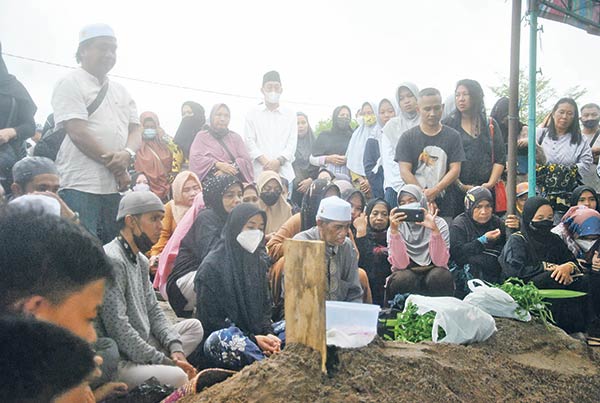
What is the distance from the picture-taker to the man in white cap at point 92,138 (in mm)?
4516

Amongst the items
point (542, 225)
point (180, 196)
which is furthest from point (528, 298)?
point (180, 196)

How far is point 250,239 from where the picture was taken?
4.56m

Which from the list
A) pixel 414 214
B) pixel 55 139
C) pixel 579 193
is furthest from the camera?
pixel 579 193

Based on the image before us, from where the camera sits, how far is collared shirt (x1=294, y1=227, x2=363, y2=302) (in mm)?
4957

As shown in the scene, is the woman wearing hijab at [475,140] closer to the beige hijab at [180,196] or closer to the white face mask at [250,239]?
the white face mask at [250,239]

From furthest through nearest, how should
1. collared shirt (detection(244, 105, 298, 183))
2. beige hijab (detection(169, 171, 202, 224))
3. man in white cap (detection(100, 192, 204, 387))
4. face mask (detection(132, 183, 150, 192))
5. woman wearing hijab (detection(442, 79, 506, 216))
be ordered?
collared shirt (detection(244, 105, 298, 183)) → face mask (detection(132, 183, 150, 192)) → woman wearing hijab (detection(442, 79, 506, 216)) → beige hijab (detection(169, 171, 202, 224)) → man in white cap (detection(100, 192, 204, 387))

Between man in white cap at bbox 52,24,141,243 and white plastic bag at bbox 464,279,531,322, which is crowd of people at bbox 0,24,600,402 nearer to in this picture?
man in white cap at bbox 52,24,141,243

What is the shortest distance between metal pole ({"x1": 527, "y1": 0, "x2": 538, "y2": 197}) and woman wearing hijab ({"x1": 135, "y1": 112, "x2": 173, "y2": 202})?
13.7ft

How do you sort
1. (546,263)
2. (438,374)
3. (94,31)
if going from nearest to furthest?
(438,374) → (94,31) → (546,263)

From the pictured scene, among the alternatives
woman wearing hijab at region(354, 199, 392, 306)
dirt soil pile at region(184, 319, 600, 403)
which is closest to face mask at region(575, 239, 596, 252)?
dirt soil pile at region(184, 319, 600, 403)

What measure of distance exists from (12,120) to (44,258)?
3361 mm

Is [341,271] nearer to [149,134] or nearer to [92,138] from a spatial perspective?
[92,138]

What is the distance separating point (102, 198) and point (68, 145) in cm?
47

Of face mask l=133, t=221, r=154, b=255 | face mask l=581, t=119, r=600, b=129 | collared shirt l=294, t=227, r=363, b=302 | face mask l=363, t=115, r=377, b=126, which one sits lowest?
collared shirt l=294, t=227, r=363, b=302
